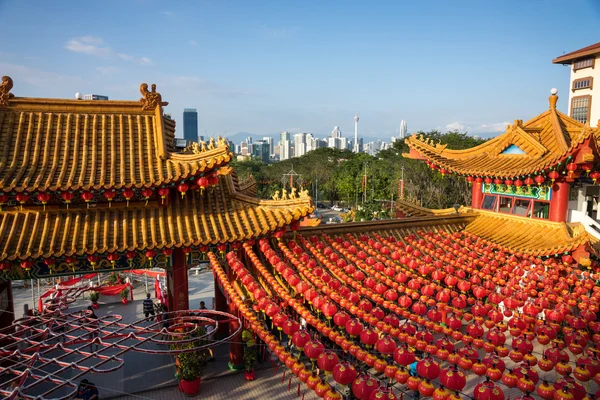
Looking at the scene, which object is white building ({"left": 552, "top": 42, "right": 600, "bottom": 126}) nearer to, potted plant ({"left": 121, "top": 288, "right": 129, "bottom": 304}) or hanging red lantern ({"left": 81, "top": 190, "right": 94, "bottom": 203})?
potted plant ({"left": 121, "top": 288, "right": 129, "bottom": 304})

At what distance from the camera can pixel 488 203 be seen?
47.1 ft

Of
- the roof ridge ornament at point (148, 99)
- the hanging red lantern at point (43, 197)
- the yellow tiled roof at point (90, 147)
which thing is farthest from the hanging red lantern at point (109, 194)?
the roof ridge ornament at point (148, 99)

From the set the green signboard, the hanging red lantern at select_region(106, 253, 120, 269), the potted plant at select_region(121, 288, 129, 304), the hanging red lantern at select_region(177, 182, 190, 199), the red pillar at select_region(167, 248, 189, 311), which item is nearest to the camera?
the hanging red lantern at select_region(106, 253, 120, 269)

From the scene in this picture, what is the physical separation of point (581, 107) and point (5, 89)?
44.4 m

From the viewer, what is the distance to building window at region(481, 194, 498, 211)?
1409 cm

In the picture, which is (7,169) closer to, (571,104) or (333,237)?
(333,237)

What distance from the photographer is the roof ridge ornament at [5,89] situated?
34.4 feet

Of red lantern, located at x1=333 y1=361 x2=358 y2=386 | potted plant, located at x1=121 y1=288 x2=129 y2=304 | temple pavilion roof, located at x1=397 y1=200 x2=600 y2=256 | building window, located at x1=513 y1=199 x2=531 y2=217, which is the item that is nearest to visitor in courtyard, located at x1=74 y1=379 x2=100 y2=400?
red lantern, located at x1=333 y1=361 x2=358 y2=386

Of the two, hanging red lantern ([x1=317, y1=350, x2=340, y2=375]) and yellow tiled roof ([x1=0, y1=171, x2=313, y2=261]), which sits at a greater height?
yellow tiled roof ([x1=0, y1=171, x2=313, y2=261])

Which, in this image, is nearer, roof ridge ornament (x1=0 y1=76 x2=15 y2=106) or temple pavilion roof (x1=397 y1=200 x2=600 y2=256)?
roof ridge ornament (x1=0 y1=76 x2=15 y2=106)

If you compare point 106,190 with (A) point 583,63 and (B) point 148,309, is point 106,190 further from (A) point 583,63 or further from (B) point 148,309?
(A) point 583,63

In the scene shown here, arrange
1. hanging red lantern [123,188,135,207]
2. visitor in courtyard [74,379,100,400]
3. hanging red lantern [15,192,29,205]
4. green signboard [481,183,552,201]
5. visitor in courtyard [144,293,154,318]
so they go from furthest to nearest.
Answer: visitor in courtyard [144,293,154,318] < green signboard [481,183,552,201] < visitor in courtyard [74,379,100,400] < hanging red lantern [123,188,135,207] < hanging red lantern [15,192,29,205]

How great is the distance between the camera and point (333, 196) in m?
66.7

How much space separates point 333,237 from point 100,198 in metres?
5.98
